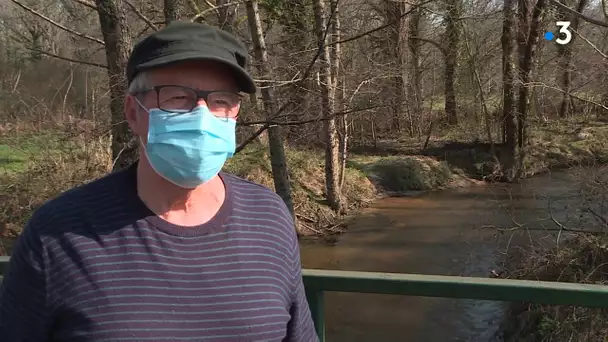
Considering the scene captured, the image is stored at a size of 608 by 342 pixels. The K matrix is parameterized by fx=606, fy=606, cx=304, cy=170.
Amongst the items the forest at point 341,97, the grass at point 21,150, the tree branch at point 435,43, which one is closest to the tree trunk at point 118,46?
the forest at point 341,97

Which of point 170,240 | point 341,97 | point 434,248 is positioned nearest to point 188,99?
point 170,240

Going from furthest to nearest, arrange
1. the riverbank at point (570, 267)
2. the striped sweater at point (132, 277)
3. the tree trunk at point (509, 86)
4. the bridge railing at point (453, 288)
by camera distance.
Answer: the tree trunk at point (509, 86), the riverbank at point (570, 267), the bridge railing at point (453, 288), the striped sweater at point (132, 277)

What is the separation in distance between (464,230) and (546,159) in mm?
6601

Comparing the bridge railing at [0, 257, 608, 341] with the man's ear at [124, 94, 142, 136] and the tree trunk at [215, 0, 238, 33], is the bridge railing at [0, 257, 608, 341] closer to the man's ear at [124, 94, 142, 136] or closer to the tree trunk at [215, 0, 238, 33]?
the man's ear at [124, 94, 142, 136]

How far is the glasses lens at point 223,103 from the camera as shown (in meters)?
1.43

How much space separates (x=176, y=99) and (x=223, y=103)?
0.12 meters

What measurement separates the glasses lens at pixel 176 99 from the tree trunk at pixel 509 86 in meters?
15.1

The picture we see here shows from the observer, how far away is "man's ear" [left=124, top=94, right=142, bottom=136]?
1.43m

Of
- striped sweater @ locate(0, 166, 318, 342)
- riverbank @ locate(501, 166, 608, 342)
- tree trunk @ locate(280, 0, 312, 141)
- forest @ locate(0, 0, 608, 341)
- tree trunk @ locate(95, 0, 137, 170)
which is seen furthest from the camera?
tree trunk @ locate(280, 0, 312, 141)

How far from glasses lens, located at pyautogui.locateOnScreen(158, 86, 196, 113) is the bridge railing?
2.95ft

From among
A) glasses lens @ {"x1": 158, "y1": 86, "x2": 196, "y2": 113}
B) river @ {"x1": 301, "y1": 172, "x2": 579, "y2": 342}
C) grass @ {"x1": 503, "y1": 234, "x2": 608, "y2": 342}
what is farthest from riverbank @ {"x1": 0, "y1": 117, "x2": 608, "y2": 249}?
glasses lens @ {"x1": 158, "y1": 86, "x2": 196, "y2": 113}

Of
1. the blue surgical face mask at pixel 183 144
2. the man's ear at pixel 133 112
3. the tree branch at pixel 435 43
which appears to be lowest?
the blue surgical face mask at pixel 183 144

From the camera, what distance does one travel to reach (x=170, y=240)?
133 cm

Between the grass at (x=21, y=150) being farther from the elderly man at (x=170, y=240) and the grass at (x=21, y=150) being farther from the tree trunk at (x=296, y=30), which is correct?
→ the elderly man at (x=170, y=240)
